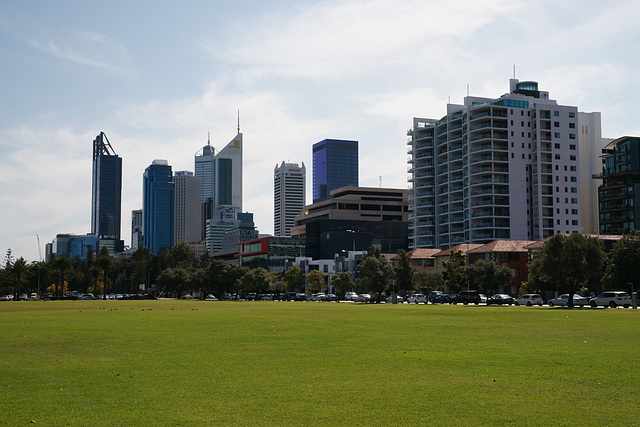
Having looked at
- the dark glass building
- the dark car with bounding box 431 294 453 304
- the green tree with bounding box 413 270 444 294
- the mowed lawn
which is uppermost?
the dark glass building

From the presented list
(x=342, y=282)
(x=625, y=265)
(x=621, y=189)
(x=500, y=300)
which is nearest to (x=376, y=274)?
(x=500, y=300)

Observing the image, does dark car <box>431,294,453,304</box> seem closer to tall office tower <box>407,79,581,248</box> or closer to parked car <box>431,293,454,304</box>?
parked car <box>431,293,454,304</box>

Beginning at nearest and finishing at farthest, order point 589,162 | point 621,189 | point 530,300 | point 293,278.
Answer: point 530,300, point 621,189, point 293,278, point 589,162

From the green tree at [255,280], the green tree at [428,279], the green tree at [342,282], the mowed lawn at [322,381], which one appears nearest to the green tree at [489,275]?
the green tree at [428,279]

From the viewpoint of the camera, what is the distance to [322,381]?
607 inches

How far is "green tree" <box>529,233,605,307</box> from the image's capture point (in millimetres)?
73125

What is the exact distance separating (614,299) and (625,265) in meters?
14.2

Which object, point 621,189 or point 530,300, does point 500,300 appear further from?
point 621,189

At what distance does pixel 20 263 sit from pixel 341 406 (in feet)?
504

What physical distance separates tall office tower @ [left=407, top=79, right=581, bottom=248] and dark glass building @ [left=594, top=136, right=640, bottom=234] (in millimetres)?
6839

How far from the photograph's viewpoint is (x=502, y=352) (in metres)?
21.2

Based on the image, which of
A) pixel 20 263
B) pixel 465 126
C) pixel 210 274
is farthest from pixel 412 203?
pixel 20 263

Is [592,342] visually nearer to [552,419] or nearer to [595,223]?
[552,419]

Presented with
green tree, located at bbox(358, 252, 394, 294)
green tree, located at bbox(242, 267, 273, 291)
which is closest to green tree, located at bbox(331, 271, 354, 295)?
green tree, located at bbox(242, 267, 273, 291)
